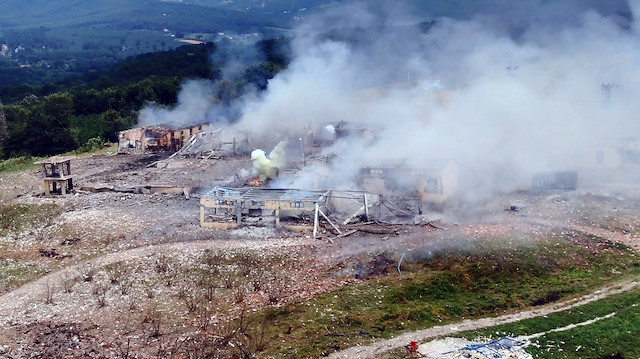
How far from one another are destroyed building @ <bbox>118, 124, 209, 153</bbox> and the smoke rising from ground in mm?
3536

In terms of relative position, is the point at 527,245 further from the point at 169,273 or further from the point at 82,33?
the point at 82,33

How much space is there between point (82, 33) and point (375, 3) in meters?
115

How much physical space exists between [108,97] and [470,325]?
1788 inches

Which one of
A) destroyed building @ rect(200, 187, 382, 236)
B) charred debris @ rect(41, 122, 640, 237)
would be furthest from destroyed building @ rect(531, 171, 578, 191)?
destroyed building @ rect(200, 187, 382, 236)

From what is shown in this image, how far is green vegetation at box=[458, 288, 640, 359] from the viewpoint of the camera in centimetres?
1412

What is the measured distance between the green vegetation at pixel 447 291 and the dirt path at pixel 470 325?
30 cm

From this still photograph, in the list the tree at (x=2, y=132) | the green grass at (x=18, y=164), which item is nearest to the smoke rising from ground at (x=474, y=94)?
the green grass at (x=18, y=164)

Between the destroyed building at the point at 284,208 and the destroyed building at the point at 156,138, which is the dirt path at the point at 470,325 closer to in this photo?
the destroyed building at the point at 284,208

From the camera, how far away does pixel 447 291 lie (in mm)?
17438

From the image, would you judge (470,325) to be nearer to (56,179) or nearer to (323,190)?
(323,190)

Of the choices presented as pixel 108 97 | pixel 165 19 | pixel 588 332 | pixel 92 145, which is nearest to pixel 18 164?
pixel 92 145

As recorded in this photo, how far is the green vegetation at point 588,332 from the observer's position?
14.1 meters

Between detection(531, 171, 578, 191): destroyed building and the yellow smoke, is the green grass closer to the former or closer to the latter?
the yellow smoke

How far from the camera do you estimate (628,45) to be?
118ft
